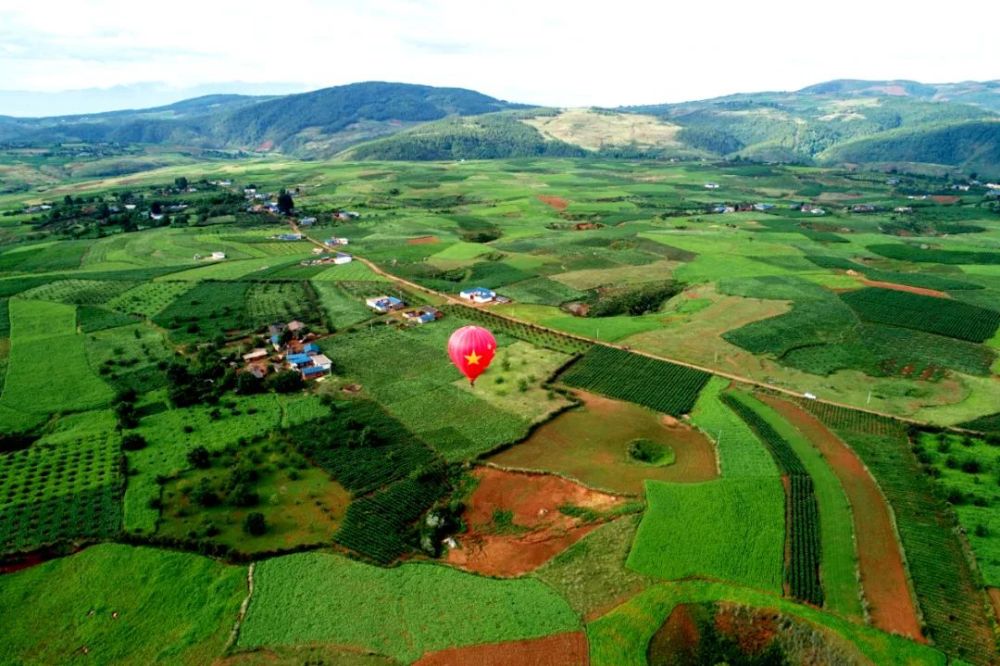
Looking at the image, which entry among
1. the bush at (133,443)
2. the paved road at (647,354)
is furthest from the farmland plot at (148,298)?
the bush at (133,443)

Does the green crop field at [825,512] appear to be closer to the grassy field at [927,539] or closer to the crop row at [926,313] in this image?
the grassy field at [927,539]

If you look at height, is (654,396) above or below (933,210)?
below

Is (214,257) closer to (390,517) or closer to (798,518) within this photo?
(390,517)

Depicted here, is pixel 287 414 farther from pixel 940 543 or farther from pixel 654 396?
pixel 940 543

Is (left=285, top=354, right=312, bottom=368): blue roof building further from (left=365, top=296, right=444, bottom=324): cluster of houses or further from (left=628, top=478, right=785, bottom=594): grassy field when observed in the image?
(left=628, top=478, right=785, bottom=594): grassy field

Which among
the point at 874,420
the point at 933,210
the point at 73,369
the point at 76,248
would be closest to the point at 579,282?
the point at 874,420

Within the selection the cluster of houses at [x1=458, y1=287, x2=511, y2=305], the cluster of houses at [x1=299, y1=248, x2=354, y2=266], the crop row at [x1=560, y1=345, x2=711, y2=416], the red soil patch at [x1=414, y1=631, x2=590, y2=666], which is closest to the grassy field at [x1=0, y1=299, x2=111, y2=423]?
the cluster of houses at [x1=299, y1=248, x2=354, y2=266]
